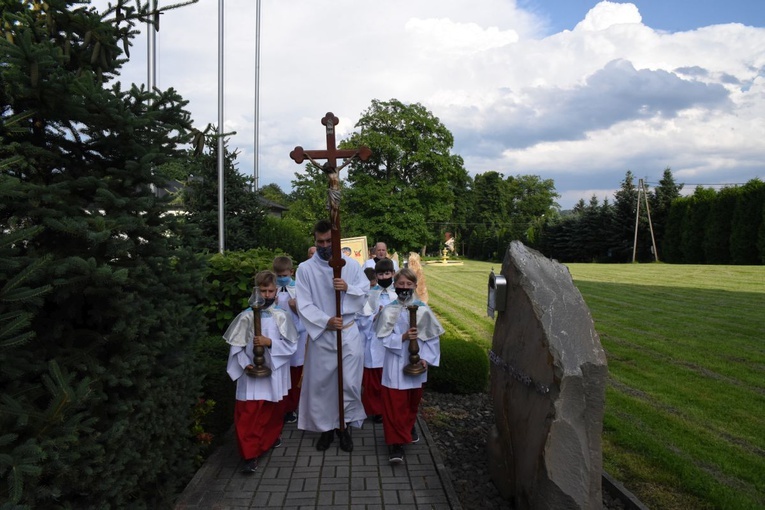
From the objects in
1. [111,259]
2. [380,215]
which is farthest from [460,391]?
[380,215]

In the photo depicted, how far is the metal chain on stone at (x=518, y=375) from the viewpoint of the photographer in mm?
3730

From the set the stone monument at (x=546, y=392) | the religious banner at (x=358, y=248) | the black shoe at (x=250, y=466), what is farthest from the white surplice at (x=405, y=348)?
the religious banner at (x=358, y=248)

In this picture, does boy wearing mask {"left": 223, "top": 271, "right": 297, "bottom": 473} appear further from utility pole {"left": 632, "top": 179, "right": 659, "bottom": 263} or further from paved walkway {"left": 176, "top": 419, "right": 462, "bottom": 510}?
utility pole {"left": 632, "top": 179, "right": 659, "bottom": 263}

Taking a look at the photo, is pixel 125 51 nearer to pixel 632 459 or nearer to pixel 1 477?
pixel 1 477

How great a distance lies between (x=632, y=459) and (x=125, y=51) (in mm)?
5616

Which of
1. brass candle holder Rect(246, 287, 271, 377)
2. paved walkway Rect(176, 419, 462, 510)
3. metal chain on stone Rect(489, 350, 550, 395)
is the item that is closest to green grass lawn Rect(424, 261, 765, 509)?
metal chain on stone Rect(489, 350, 550, 395)

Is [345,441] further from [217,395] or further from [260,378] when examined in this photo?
→ [217,395]

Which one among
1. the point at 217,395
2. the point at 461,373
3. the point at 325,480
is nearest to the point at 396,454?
the point at 325,480

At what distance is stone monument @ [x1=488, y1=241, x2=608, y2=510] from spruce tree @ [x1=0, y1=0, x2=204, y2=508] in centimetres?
246

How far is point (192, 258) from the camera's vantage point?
3.97 meters

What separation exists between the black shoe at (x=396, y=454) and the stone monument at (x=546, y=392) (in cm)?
93

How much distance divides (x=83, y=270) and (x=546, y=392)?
2.87 meters

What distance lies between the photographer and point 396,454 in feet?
17.0

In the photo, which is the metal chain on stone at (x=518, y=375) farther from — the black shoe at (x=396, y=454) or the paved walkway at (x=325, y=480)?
the black shoe at (x=396, y=454)
